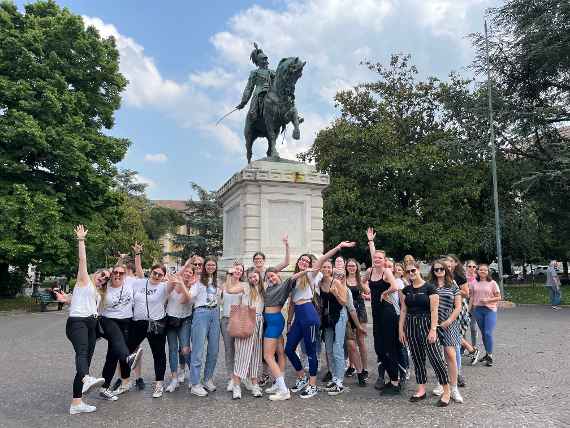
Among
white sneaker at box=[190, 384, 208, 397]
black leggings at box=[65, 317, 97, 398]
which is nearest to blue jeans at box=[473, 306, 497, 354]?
white sneaker at box=[190, 384, 208, 397]

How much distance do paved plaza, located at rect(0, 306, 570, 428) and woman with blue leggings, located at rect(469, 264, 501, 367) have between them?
14.7 inches

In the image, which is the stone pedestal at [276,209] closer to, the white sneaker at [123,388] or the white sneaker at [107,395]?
the white sneaker at [123,388]

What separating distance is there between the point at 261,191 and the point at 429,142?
20.1 m

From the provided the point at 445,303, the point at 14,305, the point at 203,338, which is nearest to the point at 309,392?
the point at 203,338

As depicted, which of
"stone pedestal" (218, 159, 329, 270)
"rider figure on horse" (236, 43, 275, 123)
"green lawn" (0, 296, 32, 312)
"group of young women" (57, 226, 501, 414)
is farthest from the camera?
"green lawn" (0, 296, 32, 312)

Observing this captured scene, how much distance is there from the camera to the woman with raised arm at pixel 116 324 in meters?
6.05

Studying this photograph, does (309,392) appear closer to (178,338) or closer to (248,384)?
(248,384)

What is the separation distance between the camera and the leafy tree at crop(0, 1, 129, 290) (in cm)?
1923

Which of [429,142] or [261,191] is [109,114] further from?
[429,142]

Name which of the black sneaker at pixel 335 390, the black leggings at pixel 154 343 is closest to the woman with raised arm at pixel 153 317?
the black leggings at pixel 154 343

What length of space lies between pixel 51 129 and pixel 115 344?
53.6ft

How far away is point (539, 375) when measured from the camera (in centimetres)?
708

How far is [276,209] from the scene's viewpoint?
12688mm

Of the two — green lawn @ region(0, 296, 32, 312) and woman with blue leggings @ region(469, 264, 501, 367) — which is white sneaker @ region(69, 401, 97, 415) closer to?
woman with blue leggings @ region(469, 264, 501, 367)
